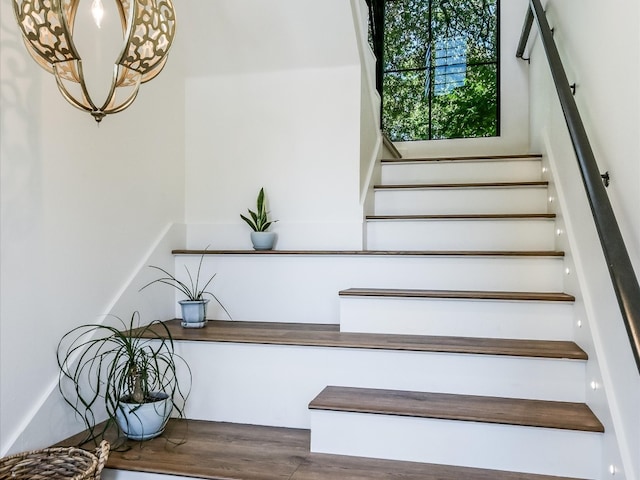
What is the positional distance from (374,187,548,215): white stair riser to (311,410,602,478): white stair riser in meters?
1.48

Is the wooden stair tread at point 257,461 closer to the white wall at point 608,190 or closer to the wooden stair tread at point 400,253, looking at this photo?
the white wall at point 608,190

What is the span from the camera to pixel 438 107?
4637mm

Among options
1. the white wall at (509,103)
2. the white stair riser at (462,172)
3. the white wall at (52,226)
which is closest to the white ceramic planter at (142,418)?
the white wall at (52,226)

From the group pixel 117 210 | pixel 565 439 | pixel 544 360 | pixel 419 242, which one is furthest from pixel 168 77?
pixel 565 439

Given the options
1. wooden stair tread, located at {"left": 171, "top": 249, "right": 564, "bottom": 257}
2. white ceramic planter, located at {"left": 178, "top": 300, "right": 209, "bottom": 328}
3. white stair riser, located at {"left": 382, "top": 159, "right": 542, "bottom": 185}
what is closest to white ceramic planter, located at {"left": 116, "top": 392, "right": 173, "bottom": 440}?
white ceramic planter, located at {"left": 178, "top": 300, "right": 209, "bottom": 328}

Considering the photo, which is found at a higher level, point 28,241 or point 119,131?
point 119,131

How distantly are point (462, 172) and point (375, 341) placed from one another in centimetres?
165

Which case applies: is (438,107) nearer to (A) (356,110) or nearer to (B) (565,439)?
(A) (356,110)

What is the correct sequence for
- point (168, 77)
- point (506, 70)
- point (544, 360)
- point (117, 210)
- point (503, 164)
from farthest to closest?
point (506, 70) < point (503, 164) < point (168, 77) < point (117, 210) < point (544, 360)

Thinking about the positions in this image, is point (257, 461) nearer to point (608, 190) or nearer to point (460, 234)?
point (608, 190)

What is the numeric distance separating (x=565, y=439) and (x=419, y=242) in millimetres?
1319

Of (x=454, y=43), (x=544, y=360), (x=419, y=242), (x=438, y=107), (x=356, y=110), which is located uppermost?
(x=454, y=43)

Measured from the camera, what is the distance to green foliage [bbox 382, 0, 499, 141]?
451 centimetres

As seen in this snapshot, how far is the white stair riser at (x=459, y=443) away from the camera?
1.59 metres
